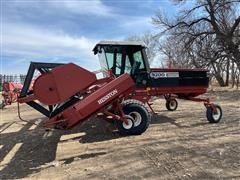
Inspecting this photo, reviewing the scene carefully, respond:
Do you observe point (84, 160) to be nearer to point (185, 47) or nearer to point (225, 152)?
point (225, 152)

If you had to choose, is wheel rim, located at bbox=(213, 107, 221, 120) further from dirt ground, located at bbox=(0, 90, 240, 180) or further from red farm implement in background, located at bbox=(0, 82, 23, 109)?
red farm implement in background, located at bbox=(0, 82, 23, 109)

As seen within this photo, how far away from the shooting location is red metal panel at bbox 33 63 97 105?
8.74 metres

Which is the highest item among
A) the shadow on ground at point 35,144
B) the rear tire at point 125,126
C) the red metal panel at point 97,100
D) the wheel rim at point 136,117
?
the red metal panel at point 97,100

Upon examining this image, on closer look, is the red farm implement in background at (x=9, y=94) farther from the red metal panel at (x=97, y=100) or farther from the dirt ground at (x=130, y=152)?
the red metal panel at (x=97, y=100)

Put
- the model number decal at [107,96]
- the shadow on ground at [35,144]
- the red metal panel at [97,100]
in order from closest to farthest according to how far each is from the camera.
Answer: the shadow on ground at [35,144] → the red metal panel at [97,100] → the model number decal at [107,96]

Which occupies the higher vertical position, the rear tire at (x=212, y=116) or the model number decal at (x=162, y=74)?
the model number decal at (x=162, y=74)

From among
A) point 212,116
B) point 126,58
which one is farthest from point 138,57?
point 212,116

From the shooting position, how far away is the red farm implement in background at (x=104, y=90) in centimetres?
877

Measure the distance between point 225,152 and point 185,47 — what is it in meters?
25.9

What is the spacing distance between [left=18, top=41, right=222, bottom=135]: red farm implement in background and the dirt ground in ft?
1.78

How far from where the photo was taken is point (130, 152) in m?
7.78

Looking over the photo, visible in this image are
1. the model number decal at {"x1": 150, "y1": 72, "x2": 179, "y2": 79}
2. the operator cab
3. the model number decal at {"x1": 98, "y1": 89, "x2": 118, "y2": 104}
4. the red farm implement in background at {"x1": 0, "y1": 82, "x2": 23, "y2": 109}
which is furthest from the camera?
the red farm implement in background at {"x1": 0, "y1": 82, "x2": 23, "y2": 109}

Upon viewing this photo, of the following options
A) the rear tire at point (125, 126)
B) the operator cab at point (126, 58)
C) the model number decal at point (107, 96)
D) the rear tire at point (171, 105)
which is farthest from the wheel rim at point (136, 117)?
the rear tire at point (171, 105)

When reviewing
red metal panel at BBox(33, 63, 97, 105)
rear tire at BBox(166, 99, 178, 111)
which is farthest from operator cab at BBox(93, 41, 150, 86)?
rear tire at BBox(166, 99, 178, 111)
